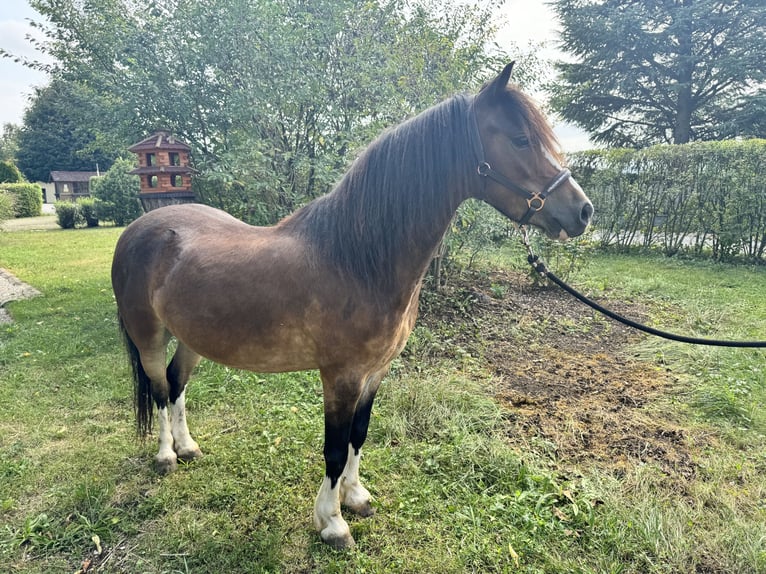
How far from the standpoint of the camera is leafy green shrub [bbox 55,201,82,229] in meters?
16.7

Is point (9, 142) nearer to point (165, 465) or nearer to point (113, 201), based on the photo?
point (113, 201)

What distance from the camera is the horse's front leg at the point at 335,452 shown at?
72.1 inches

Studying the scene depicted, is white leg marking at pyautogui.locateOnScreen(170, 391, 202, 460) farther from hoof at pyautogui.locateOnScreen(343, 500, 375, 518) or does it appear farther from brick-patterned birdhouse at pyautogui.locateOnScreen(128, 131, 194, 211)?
brick-patterned birdhouse at pyautogui.locateOnScreen(128, 131, 194, 211)

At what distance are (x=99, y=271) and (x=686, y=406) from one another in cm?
942

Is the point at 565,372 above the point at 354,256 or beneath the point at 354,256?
beneath

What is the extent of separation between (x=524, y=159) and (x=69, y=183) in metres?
50.6

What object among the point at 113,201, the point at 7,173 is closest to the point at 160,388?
the point at 113,201

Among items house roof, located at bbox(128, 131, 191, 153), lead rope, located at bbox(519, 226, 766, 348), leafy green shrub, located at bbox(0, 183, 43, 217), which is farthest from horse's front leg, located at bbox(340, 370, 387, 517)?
leafy green shrub, located at bbox(0, 183, 43, 217)

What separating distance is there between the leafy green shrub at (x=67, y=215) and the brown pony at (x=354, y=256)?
18763mm

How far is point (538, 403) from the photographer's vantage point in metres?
3.23

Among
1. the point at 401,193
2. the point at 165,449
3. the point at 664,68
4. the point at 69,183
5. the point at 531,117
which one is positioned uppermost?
the point at 664,68

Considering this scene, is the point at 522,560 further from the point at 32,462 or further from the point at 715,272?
the point at 715,272

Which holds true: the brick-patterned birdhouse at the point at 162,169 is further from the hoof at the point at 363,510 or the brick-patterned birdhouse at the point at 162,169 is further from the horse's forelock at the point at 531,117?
the horse's forelock at the point at 531,117

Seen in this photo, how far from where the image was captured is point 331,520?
201 cm
